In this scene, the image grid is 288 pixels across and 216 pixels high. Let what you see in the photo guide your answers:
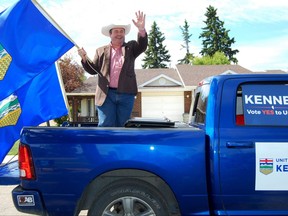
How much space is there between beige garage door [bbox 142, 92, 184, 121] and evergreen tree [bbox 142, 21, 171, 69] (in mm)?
36726

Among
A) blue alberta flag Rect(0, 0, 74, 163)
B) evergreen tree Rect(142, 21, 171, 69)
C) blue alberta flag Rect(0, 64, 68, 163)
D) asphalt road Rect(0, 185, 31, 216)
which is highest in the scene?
evergreen tree Rect(142, 21, 171, 69)

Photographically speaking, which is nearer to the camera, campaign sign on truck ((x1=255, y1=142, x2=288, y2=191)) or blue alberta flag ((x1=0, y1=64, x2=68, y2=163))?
campaign sign on truck ((x1=255, y1=142, x2=288, y2=191))

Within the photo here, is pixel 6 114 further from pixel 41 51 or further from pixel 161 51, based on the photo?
pixel 161 51

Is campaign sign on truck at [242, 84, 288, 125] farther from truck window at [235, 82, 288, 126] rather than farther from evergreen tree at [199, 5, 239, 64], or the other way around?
evergreen tree at [199, 5, 239, 64]

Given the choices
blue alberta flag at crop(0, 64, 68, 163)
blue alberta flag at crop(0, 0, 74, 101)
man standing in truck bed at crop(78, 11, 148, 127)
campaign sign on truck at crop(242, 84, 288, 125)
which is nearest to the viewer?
campaign sign on truck at crop(242, 84, 288, 125)

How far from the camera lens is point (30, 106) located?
6211mm

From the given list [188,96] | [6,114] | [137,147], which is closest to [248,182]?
[137,147]

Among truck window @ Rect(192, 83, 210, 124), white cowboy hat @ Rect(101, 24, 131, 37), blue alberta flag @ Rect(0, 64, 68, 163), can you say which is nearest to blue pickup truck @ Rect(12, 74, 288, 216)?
truck window @ Rect(192, 83, 210, 124)

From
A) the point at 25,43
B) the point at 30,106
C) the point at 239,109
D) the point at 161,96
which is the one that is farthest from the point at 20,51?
the point at 161,96

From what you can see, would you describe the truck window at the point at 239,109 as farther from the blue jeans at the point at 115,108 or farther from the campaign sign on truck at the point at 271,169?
the blue jeans at the point at 115,108

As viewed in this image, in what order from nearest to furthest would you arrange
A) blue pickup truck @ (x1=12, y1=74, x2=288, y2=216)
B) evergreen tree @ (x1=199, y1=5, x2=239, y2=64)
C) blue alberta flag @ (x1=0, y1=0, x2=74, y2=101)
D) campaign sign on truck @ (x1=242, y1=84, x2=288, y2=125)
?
blue pickup truck @ (x1=12, y1=74, x2=288, y2=216) → campaign sign on truck @ (x1=242, y1=84, x2=288, y2=125) → blue alberta flag @ (x1=0, y1=0, x2=74, y2=101) → evergreen tree @ (x1=199, y1=5, x2=239, y2=64)

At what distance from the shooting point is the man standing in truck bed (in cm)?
479

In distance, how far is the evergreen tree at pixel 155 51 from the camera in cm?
6212

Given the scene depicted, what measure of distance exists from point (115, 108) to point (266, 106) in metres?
2.07
